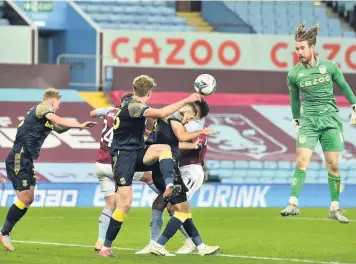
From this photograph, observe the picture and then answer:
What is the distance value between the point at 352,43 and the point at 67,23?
7.34m

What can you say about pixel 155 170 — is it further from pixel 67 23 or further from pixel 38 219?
pixel 67 23

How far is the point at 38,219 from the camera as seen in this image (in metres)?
18.5

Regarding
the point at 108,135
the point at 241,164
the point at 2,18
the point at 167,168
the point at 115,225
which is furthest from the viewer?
the point at 2,18

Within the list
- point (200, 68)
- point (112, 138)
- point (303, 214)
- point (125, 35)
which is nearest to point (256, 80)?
point (200, 68)

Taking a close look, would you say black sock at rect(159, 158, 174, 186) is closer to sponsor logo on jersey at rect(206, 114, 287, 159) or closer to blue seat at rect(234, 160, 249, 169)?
blue seat at rect(234, 160, 249, 169)

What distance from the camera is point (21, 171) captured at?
13.3 m

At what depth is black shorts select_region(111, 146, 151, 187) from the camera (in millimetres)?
12141

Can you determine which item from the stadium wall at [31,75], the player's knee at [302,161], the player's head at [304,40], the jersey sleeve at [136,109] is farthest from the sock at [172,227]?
the stadium wall at [31,75]

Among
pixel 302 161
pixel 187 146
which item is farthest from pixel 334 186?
pixel 187 146

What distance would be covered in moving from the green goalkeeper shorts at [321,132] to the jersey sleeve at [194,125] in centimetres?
116

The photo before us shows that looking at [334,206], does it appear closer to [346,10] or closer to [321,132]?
[321,132]

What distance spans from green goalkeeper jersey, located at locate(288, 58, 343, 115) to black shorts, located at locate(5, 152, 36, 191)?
325 cm

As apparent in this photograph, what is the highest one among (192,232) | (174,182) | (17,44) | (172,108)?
(172,108)

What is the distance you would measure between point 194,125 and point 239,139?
1336 cm
